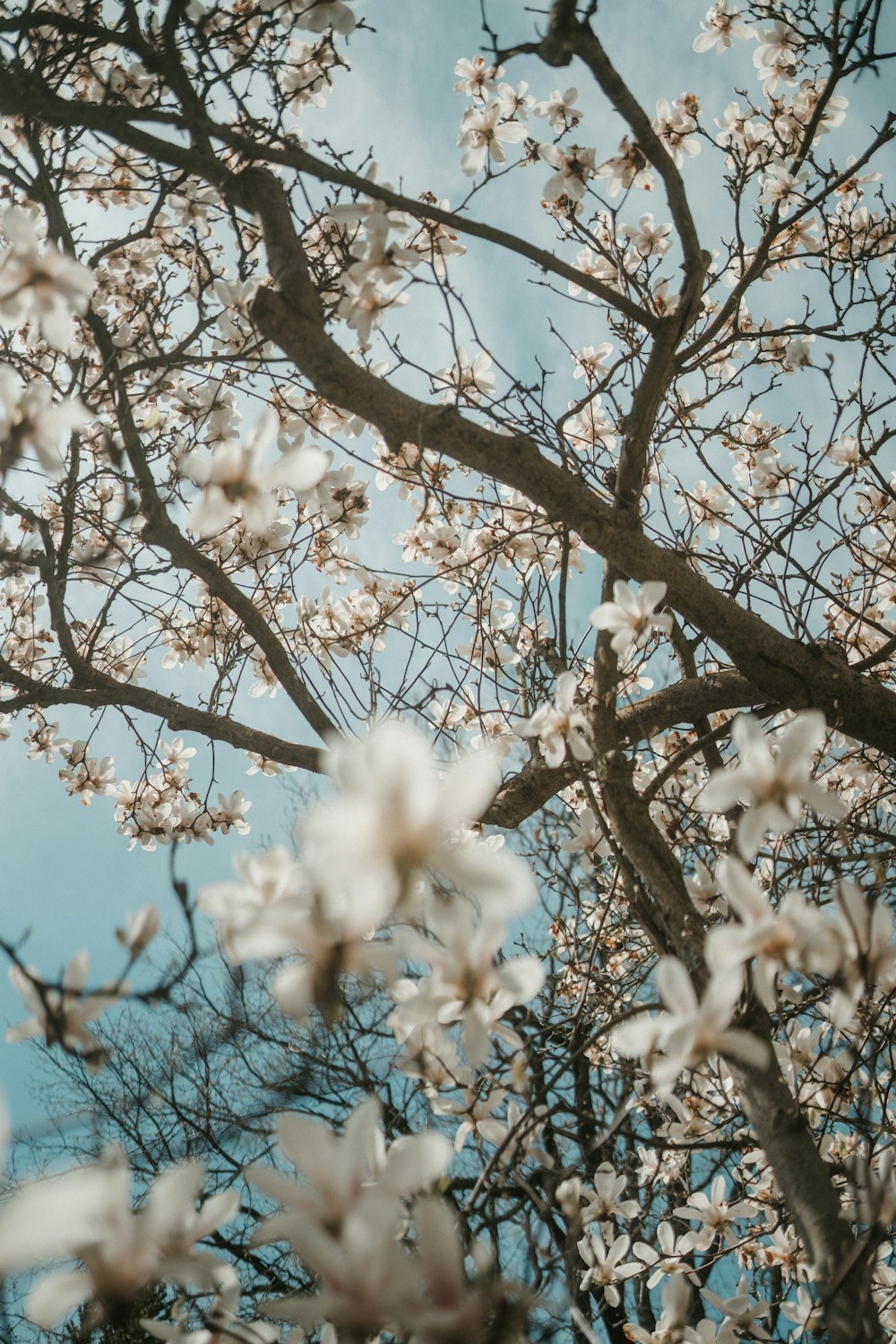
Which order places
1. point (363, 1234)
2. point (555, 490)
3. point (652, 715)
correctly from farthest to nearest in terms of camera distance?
point (652, 715) → point (555, 490) → point (363, 1234)

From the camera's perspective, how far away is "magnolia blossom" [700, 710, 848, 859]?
71 centimetres

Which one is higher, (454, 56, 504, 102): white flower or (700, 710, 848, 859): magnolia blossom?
(454, 56, 504, 102): white flower

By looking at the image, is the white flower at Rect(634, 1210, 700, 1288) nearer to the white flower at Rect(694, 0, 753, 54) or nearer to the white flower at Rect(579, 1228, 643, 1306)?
the white flower at Rect(579, 1228, 643, 1306)

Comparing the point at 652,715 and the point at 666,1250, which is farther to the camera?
the point at 652,715

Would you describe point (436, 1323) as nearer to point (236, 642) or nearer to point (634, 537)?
point (634, 537)

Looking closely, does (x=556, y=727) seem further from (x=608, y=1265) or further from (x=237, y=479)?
(x=608, y=1265)

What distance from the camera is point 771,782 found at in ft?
2.48

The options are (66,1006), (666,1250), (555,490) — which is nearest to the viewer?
(66,1006)

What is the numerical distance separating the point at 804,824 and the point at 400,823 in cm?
191

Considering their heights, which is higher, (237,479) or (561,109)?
(561,109)

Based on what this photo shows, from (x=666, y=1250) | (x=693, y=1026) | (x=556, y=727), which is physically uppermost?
(x=556, y=727)

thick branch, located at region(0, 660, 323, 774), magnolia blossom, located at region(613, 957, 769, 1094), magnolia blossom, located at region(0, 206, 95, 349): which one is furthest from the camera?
thick branch, located at region(0, 660, 323, 774)

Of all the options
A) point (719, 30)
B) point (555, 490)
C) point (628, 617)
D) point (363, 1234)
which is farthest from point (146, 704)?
point (719, 30)

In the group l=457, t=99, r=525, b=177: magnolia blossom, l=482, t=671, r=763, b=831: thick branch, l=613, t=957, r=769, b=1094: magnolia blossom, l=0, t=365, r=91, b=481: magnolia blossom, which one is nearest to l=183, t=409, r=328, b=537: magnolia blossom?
l=0, t=365, r=91, b=481: magnolia blossom
